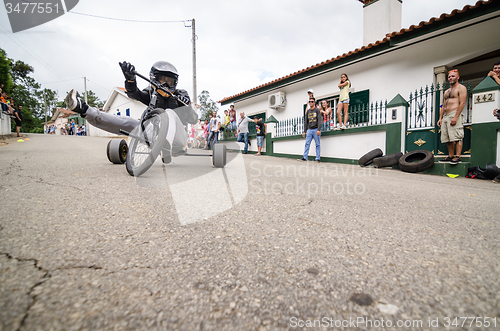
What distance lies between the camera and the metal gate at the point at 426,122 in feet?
19.2

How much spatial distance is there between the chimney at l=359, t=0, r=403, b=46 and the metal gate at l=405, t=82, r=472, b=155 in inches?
193

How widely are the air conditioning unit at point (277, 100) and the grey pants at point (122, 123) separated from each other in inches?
348

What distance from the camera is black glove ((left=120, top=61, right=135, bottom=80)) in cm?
288

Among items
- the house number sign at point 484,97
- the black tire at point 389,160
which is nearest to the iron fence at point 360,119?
the black tire at point 389,160

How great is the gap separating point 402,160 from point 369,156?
0.84 m

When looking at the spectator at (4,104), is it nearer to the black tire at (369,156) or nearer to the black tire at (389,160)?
the black tire at (369,156)

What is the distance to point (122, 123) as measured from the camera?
3.35 metres

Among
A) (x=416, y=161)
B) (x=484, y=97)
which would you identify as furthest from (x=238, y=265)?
(x=484, y=97)

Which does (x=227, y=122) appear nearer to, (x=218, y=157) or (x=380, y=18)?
(x=380, y=18)

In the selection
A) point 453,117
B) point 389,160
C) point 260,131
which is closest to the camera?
point 453,117

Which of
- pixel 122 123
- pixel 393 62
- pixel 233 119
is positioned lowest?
Result: pixel 122 123

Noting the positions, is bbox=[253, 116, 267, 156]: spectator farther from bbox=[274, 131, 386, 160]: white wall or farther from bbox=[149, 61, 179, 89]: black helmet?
bbox=[149, 61, 179, 89]: black helmet

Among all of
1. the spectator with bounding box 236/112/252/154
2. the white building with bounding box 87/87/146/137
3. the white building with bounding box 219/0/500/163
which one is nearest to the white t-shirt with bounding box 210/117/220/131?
the spectator with bounding box 236/112/252/154

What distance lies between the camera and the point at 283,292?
88 cm
